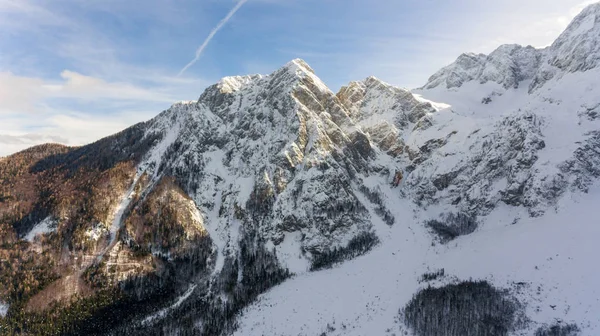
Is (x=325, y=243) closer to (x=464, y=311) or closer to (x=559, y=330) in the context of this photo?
(x=464, y=311)

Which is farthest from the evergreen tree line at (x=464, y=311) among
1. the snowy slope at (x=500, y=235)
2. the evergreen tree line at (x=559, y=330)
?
the evergreen tree line at (x=559, y=330)

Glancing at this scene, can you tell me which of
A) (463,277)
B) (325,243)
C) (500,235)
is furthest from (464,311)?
(325,243)

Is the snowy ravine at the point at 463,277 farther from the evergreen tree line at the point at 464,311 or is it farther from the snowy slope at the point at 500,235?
the evergreen tree line at the point at 464,311

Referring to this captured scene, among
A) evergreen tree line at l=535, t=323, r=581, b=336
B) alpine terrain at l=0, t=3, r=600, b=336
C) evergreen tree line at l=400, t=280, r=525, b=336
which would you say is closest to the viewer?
evergreen tree line at l=535, t=323, r=581, b=336

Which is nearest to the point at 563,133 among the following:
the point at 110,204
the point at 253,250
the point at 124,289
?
the point at 253,250

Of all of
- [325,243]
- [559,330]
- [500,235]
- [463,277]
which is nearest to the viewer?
[559,330]

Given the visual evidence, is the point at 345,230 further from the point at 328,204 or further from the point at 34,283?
the point at 34,283

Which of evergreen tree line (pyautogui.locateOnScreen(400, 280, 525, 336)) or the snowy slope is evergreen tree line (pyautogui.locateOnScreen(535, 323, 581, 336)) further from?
evergreen tree line (pyautogui.locateOnScreen(400, 280, 525, 336))

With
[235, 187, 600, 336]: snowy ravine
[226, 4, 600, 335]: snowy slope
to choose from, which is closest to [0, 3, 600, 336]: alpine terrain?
[235, 187, 600, 336]: snowy ravine
